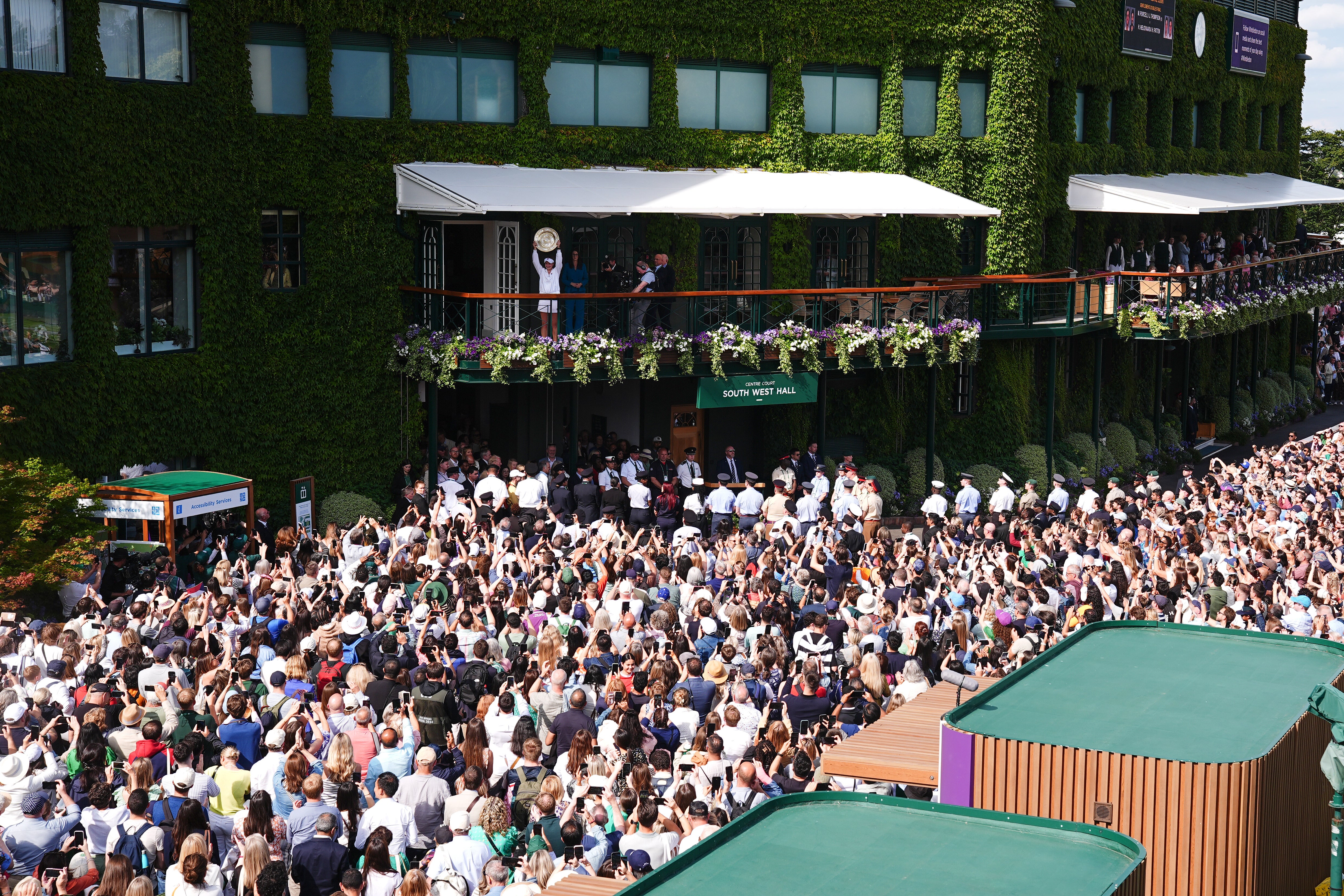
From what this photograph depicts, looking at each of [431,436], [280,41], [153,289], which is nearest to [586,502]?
[431,436]

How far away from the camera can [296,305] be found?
2688 centimetres

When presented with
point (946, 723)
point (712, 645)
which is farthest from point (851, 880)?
point (712, 645)

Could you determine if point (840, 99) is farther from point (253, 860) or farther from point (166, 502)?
point (253, 860)

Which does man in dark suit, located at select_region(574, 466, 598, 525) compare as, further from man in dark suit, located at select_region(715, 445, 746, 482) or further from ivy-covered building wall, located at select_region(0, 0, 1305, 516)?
ivy-covered building wall, located at select_region(0, 0, 1305, 516)

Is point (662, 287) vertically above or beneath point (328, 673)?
above

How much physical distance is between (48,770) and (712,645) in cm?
624

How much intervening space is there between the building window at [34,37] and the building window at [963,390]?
62.4ft

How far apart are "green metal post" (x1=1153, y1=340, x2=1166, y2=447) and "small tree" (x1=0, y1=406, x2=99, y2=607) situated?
88.7 ft

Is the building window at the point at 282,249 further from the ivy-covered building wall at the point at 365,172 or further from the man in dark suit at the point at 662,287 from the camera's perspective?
the man in dark suit at the point at 662,287

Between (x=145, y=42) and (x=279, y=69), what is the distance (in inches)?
101

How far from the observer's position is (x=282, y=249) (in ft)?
88.0

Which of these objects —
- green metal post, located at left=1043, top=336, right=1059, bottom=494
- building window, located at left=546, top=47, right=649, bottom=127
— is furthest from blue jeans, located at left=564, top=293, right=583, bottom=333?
green metal post, located at left=1043, top=336, right=1059, bottom=494

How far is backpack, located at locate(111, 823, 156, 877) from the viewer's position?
1059 cm

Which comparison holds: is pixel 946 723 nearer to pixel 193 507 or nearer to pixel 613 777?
pixel 613 777
